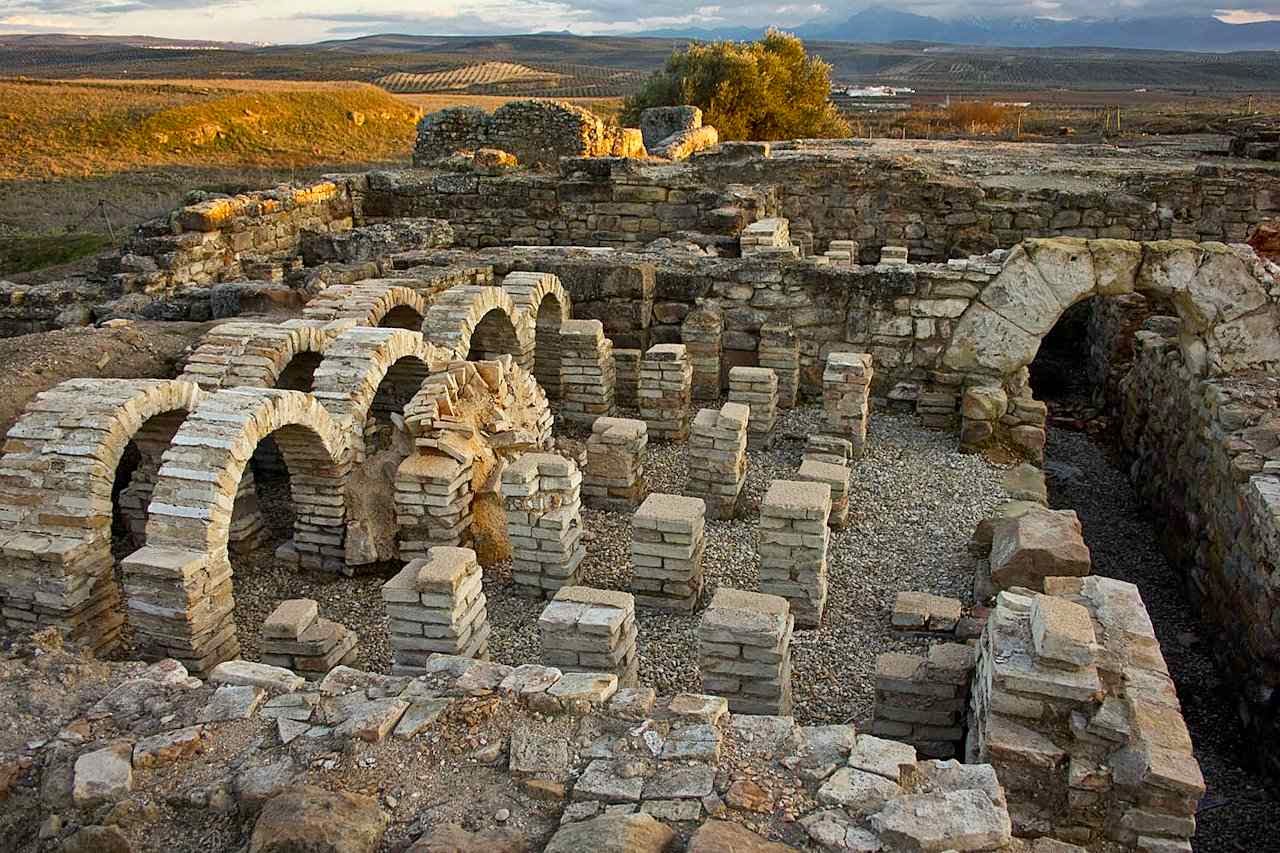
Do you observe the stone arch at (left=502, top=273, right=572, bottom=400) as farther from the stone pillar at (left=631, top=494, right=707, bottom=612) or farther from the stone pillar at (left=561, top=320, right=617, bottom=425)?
the stone pillar at (left=631, top=494, right=707, bottom=612)

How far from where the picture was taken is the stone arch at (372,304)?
28.3 ft

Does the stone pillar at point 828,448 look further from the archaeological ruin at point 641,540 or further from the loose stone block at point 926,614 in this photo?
the loose stone block at point 926,614

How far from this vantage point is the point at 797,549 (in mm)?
6500

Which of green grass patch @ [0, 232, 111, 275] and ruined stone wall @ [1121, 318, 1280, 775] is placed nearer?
ruined stone wall @ [1121, 318, 1280, 775]

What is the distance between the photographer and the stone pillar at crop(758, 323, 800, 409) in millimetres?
10500

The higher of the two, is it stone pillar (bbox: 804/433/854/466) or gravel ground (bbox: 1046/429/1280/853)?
stone pillar (bbox: 804/433/854/466)

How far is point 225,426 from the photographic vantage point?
19.7 ft

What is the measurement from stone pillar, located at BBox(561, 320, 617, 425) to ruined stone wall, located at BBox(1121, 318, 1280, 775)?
17.9ft

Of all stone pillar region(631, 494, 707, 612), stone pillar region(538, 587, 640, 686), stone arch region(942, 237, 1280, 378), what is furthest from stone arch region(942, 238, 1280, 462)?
stone pillar region(538, 587, 640, 686)

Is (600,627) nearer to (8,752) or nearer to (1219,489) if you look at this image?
(8,752)

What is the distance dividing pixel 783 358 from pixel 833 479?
3198 millimetres

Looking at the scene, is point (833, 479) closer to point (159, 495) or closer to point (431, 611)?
point (431, 611)

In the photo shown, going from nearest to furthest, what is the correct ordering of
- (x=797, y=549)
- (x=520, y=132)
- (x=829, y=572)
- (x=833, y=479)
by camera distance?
(x=797, y=549), (x=829, y=572), (x=833, y=479), (x=520, y=132)

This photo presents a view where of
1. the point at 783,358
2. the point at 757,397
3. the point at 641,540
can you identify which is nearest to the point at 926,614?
the point at 641,540
